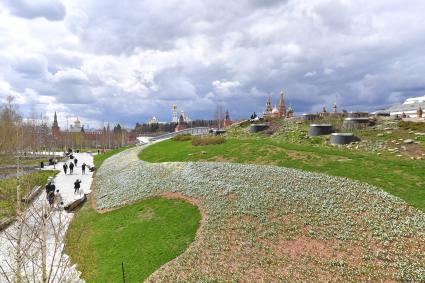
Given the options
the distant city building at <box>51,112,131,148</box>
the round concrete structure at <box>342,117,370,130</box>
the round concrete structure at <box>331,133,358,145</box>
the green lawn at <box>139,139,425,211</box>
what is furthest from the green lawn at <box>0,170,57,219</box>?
the distant city building at <box>51,112,131,148</box>

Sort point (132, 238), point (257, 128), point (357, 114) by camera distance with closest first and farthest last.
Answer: point (132, 238) → point (257, 128) → point (357, 114)

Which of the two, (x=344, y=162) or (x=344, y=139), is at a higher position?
(x=344, y=139)

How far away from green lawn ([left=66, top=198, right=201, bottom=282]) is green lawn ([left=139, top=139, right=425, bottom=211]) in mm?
11647

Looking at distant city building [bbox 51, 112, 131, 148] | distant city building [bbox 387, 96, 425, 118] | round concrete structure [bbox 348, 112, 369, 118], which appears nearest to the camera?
round concrete structure [bbox 348, 112, 369, 118]

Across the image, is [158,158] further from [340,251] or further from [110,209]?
[340,251]

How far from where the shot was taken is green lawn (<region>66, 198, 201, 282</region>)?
65.8ft

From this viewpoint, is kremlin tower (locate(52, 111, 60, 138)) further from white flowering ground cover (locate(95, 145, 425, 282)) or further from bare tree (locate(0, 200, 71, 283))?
white flowering ground cover (locate(95, 145, 425, 282))

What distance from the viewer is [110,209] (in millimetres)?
31438

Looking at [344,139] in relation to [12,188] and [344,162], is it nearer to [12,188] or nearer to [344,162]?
[344,162]

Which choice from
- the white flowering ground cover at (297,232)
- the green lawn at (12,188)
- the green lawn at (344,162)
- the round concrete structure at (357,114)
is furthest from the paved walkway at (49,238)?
the round concrete structure at (357,114)

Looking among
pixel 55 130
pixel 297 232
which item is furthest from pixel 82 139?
pixel 297 232

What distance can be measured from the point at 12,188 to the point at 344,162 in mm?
39588

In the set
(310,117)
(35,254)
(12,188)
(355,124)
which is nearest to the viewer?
(35,254)

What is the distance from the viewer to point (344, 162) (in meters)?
31.9
